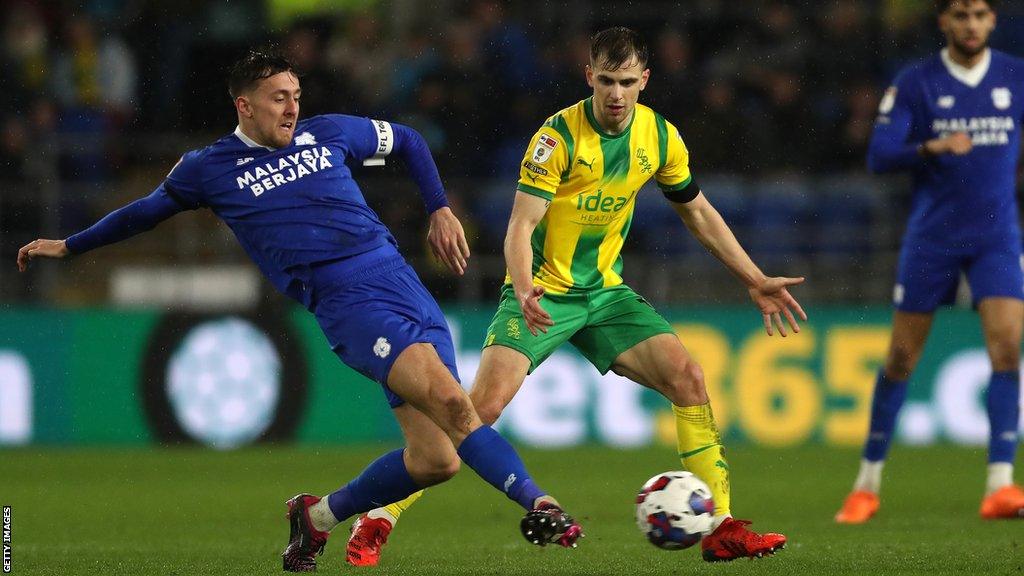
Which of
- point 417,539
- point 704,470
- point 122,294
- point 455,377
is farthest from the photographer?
point 122,294

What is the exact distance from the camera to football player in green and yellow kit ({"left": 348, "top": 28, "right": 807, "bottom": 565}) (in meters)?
7.10

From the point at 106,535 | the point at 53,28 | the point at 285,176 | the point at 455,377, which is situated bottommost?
the point at 106,535

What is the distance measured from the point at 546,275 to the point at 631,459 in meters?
5.82

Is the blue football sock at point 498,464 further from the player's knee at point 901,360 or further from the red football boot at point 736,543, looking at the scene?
the player's knee at point 901,360

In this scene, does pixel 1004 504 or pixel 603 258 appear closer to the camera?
pixel 603 258

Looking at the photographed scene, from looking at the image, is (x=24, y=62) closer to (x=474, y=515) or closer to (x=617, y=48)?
(x=474, y=515)

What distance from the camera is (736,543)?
670cm

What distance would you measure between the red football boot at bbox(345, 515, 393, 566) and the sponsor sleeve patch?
158cm

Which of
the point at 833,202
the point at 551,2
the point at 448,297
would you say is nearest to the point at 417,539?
the point at 448,297

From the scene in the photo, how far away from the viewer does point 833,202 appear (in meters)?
15.1

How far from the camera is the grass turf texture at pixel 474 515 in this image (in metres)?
7.01

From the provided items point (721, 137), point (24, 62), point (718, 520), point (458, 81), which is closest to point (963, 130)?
point (718, 520)

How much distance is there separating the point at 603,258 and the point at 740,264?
645 millimetres

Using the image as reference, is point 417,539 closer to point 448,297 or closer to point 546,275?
point 546,275
